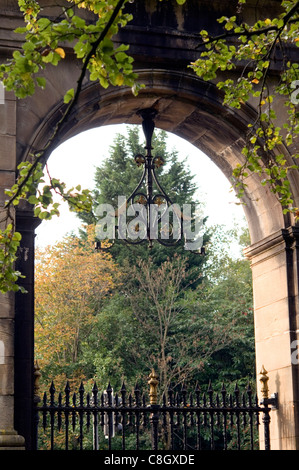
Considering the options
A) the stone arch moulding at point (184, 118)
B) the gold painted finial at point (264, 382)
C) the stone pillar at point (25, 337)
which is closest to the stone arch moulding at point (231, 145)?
the stone arch moulding at point (184, 118)

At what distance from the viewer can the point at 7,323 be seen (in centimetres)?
785

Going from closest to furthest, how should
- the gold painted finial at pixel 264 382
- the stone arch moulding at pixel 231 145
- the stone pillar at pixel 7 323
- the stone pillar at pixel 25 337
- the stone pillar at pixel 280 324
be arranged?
the stone pillar at pixel 7 323, the stone pillar at pixel 25 337, the stone arch moulding at pixel 231 145, the gold painted finial at pixel 264 382, the stone pillar at pixel 280 324

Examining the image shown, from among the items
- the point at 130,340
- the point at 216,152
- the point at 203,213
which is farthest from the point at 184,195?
the point at 216,152

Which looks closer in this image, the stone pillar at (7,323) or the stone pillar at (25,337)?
the stone pillar at (7,323)

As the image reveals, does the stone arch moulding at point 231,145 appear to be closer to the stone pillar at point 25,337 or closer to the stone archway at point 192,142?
the stone archway at point 192,142

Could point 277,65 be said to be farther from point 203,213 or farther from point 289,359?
point 203,213

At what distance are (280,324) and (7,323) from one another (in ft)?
10.6

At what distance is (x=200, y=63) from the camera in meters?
7.56

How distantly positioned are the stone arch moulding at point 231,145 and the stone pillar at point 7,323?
7.5 inches

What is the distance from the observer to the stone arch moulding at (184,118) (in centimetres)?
896

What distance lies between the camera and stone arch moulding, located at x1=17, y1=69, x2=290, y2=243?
8.96 m

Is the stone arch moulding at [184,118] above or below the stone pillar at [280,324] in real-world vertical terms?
above

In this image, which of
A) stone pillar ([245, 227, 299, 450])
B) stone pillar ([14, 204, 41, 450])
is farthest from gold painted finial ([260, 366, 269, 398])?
stone pillar ([14, 204, 41, 450])
